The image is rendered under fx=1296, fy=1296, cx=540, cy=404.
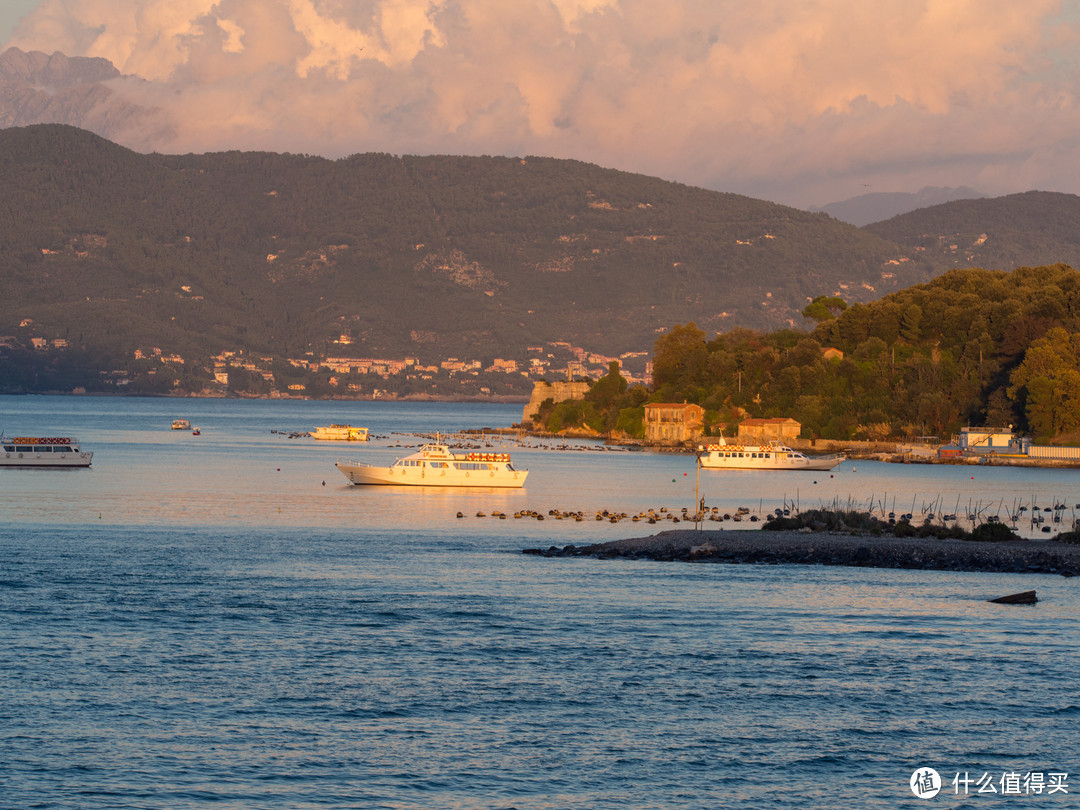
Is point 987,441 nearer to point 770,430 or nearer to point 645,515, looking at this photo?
point 770,430

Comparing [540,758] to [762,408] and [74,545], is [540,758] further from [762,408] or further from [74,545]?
[762,408]

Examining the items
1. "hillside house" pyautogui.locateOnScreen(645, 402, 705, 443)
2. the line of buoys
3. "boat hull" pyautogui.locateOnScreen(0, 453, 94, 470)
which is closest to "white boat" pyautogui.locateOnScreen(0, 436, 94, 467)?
"boat hull" pyautogui.locateOnScreen(0, 453, 94, 470)

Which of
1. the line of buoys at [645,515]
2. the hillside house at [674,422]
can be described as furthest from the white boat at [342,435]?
the line of buoys at [645,515]

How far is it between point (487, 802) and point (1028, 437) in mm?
135913

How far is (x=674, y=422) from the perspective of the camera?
589 ft

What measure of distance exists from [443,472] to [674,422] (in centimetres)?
8953

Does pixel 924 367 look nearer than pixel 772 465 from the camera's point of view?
No

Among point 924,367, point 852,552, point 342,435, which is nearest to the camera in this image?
point 852,552

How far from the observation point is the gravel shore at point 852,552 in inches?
1976

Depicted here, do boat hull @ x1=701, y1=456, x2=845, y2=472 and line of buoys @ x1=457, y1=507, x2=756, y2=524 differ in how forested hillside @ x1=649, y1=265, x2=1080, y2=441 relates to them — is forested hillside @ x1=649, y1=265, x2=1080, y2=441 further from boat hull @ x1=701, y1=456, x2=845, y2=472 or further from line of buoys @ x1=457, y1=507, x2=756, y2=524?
line of buoys @ x1=457, y1=507, x2=756, y2=524

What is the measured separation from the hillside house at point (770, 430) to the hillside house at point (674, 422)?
39.3 ft

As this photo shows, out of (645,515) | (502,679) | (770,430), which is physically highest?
(770,430)

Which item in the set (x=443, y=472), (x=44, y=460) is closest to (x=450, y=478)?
(x=443, y=472)

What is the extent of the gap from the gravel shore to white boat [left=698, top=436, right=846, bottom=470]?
76.7 meters
